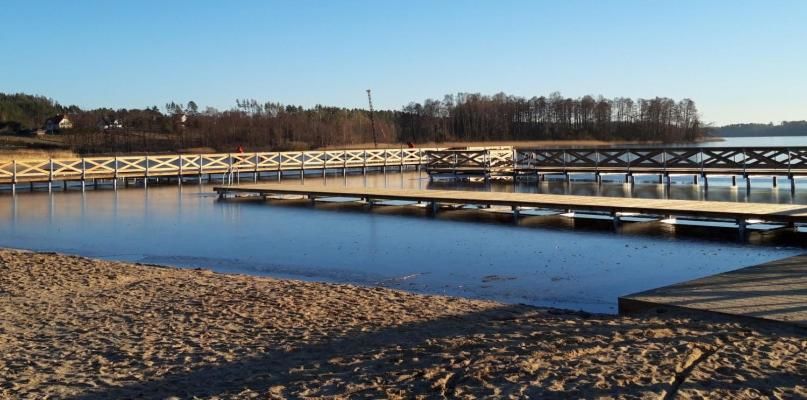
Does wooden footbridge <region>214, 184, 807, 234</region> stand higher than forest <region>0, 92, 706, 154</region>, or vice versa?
forest <region>0, 92, 706, 154</region>

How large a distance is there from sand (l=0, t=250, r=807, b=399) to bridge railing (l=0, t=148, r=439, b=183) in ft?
62.6

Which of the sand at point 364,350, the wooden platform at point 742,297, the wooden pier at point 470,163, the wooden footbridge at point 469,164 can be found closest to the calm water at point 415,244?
the wooden platform at point 742,297

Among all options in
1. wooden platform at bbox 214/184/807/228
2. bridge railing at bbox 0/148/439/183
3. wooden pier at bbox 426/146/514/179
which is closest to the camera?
wooden platform at bbox 214/184/807/228

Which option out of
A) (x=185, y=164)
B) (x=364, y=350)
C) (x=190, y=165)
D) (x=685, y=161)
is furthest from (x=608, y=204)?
(x=185, y=164)

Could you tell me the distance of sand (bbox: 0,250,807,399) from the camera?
4.35 m

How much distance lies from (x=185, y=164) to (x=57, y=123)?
2413 inches

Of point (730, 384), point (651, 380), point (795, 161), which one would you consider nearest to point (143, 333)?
point (651, 380)

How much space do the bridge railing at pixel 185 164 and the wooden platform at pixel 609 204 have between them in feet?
30.3

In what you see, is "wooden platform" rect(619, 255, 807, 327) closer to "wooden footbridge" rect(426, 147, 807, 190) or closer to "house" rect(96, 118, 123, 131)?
"wooden footbridge" rect(426, 147, 807, 190)

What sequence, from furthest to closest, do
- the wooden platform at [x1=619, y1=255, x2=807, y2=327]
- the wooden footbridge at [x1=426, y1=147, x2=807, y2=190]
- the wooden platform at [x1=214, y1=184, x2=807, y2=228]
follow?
1. the wooden footbridge at [x1=426, y1=147, x2=807, y2=190]
2. the wooden platform at [x1=214, y1=184, x2=807, y2=228]
3. the wooden platform at [x1=619, y1=255, x2=807, y2=327]

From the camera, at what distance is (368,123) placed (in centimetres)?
9125

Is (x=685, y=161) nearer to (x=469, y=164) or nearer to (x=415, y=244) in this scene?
(x=469, y=164)

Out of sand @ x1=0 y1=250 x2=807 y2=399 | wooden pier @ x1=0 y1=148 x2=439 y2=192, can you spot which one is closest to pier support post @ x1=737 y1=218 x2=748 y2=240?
sand @ x1=0 y1=250 x2=807 y2=399

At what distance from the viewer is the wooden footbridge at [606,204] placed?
38.5 ft
